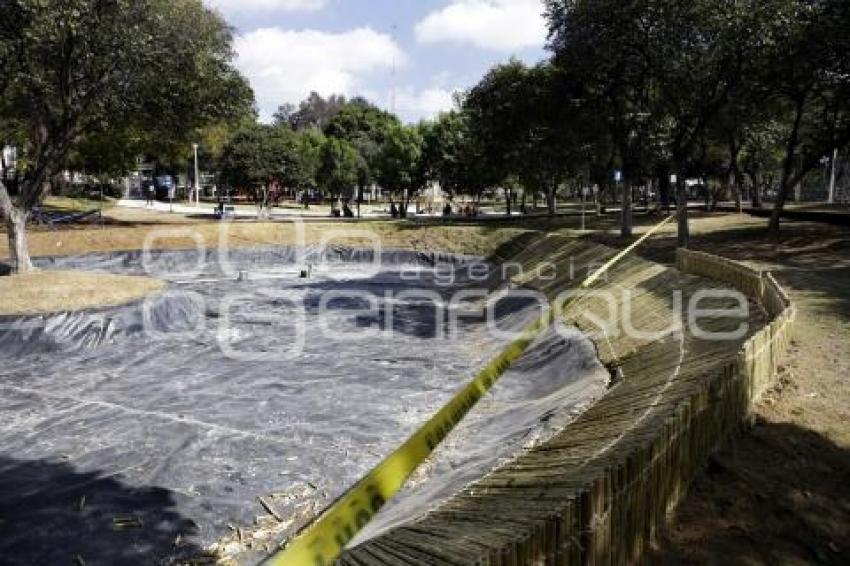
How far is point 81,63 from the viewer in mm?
24172

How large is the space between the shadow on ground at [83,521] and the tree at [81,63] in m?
15.6

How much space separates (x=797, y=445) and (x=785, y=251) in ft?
72.7

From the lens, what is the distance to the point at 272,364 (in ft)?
61.2

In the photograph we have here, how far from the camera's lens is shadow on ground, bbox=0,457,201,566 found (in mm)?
9125

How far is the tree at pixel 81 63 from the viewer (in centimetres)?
2159

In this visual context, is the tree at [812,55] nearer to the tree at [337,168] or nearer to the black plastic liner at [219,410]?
the black plastic liner at [219,410]

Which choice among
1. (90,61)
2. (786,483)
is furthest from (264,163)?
(786,483)

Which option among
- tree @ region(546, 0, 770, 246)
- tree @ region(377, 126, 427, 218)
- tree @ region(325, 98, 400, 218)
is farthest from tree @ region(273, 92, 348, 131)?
tree @ region(546, 0, 770, 246)

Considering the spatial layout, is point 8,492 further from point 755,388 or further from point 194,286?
point 194,286

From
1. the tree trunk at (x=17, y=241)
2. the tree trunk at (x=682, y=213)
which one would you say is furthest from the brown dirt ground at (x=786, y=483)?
the tree trunk at (x=17, y=241)

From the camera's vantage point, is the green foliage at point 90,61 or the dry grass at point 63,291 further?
the green foliage at point 90,61

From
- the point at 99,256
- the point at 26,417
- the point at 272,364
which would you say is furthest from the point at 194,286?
the point at 26,417

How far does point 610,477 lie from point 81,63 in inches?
981

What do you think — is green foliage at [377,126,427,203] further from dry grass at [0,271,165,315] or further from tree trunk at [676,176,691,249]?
dry grass at [0,271,165,315]
